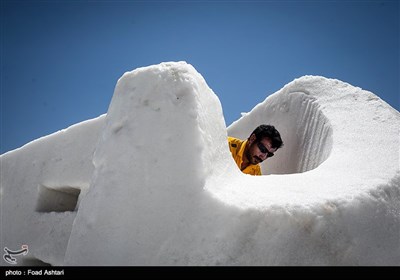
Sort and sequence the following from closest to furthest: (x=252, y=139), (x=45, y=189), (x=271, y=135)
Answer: (x=271, y=135) → (x=252, y=139) → (x=45, y=189)

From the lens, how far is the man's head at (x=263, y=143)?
2506 mm

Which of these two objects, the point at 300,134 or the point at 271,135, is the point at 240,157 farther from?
the point at 300,134

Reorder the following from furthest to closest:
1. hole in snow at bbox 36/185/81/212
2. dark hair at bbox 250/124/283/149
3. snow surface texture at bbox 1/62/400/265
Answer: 1. hole in snow at bbox 36/185/81/212
2. dark hair at bbox 250/124/283/149
3. snow surface texture at bbox 1/62/400/265

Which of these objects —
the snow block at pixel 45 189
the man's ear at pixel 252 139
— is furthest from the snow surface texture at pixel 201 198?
the snow block at pixel 45 189

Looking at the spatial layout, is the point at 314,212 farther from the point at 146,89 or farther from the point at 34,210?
the point at 34,210

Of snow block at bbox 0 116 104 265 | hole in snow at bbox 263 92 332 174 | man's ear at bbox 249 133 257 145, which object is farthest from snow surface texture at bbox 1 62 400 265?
snow block at bbox 0 116 104 265

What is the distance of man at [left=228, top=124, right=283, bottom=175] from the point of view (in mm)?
2512

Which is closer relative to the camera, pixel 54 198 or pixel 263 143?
pixel 263 143

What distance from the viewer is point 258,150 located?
2.58 m

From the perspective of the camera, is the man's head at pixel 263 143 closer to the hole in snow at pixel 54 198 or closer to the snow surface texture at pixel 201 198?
the snow surface texture at pixel 201 198

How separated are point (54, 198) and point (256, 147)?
6.85ft

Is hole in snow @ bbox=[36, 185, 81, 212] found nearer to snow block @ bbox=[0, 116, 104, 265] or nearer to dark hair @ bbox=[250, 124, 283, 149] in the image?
snow block @ bbox=[0, 116, 104, 265]

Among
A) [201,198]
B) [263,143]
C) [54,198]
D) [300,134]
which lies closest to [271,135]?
[263,143]
